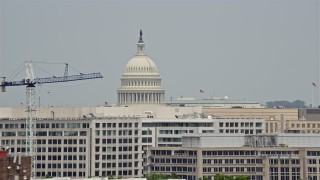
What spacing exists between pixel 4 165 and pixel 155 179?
92.4 m

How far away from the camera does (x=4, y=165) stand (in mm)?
107312

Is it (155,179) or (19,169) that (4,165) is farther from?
(155,179)

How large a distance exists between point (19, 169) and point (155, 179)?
8924cm

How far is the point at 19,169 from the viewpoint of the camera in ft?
362

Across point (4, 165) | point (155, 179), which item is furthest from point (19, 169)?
point (155, 179)

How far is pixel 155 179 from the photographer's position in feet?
654

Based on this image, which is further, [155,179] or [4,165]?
[155,179]

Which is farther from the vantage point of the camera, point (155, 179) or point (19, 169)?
point (155, 179)

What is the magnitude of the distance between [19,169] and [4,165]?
10.5ft
